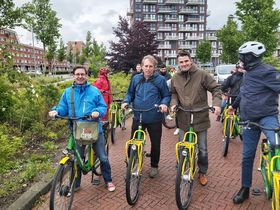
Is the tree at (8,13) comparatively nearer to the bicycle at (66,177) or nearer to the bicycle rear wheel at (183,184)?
the bicycle at (66,177)

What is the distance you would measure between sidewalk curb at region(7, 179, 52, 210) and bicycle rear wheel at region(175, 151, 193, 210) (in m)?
2.09

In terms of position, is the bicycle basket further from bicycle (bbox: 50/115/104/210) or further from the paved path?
the paved path

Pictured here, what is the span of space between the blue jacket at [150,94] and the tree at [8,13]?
2.98 m

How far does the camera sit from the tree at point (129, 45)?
25.2 m

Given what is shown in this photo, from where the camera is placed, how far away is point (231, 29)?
3331 centimetres

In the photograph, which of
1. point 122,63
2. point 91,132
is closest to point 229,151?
point 91,132

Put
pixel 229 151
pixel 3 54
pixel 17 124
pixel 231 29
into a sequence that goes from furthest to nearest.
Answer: pixel 231 29, pixel 17 124, pixel 229 151, pixel 3 54

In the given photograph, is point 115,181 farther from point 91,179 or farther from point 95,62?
point 95,62

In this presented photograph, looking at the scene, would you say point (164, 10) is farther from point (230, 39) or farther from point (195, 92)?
point (195, 92)

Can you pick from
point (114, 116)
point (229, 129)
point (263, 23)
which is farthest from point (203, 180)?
point (263, 23)

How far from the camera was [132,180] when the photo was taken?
3.99 meters

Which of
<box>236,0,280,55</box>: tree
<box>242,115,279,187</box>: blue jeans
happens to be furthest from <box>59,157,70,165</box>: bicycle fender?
<box>236,0,280,55</box>: tree

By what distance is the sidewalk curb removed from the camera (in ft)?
12.7

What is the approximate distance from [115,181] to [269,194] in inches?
96.8
